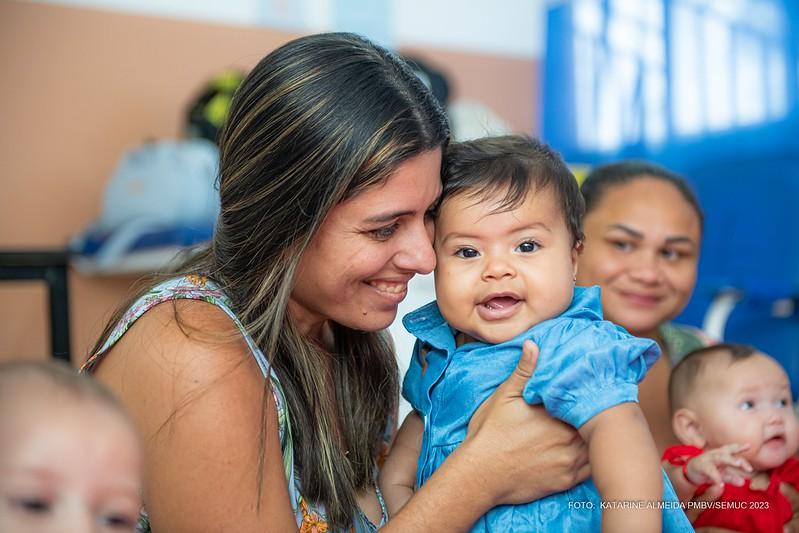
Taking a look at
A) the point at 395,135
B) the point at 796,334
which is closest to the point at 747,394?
the point at 395,135

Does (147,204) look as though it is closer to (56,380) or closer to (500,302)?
(500,302)

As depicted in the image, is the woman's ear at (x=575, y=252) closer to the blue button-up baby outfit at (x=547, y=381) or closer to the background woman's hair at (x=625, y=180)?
the blue button-up baby outfit at (x=547, y=381)

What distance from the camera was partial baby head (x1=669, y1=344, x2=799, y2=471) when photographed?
6.11 feet

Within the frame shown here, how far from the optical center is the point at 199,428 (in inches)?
49.6

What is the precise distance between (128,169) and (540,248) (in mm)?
2772

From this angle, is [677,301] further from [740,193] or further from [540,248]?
[740,193]

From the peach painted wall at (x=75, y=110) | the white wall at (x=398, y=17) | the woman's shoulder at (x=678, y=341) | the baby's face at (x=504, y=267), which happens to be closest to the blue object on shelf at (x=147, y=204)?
the peach painted wall at (x=75, y=110)

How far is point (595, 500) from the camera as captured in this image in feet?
4.53

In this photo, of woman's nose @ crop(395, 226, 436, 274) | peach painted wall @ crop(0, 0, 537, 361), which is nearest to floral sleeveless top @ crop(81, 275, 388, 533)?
woman's nose @ crop(395, 226, 436, 274)

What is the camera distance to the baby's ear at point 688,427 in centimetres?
193

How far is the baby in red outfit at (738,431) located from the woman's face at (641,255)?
0.19 meters

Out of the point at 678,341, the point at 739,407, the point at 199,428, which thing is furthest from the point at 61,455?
the point at 678,341

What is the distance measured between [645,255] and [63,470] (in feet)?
5.32

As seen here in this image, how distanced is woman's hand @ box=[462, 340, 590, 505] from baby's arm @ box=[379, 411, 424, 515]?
0.25m
